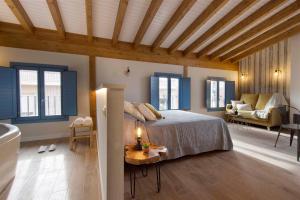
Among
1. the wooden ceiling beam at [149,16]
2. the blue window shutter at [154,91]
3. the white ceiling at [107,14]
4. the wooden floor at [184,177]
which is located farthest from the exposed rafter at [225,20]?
the wooden floor at [184,177]

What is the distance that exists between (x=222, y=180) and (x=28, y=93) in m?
4.42

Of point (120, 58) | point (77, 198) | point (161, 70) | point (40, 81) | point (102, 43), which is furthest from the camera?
point (161, 70)

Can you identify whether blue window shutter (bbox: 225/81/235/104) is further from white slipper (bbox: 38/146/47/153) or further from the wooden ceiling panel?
the wooden ceiling panel

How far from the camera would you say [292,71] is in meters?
4.93

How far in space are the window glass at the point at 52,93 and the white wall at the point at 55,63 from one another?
285 millimetres

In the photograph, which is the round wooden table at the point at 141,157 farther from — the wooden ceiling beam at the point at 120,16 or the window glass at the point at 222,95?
the window glass at the point at 222,95

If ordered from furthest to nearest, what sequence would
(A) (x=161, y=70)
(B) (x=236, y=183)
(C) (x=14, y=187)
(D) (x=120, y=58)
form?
(A) (x=161, y=70) < (D) (x=120, y=58) < (B) (x=236, y=183) < (C) (x=14, y=187)

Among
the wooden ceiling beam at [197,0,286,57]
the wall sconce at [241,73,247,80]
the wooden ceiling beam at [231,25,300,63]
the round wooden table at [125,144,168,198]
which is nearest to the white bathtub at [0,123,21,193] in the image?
the round wooden table at [125,144,168,198]

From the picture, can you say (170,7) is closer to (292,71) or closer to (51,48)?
(51,48)

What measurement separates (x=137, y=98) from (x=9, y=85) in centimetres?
312

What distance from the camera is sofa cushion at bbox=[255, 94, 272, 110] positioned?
17.4ft

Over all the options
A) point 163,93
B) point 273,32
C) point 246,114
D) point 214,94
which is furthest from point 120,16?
point 246,114

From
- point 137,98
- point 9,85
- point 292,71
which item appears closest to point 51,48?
point 9,85

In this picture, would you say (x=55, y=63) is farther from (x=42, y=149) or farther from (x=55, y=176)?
(x=55, y=176)
